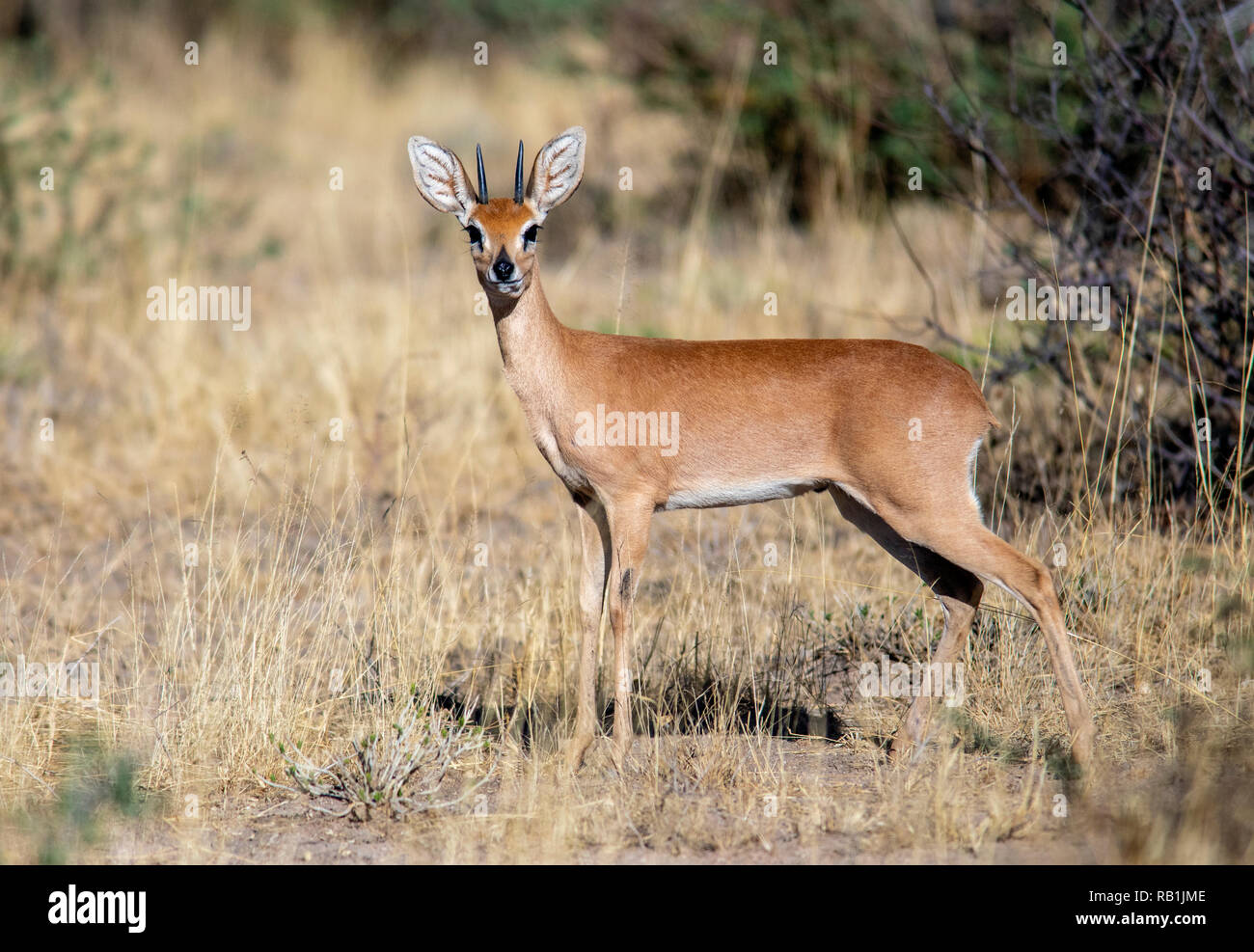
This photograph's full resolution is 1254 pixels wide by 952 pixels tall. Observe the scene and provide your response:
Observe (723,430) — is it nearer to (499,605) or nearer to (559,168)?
(559,168)

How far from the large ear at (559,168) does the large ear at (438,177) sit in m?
0.30

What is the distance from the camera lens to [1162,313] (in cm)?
770

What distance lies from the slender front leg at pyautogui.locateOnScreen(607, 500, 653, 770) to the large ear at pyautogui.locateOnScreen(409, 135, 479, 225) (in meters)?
1.41

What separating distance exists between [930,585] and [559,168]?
7.81 ft

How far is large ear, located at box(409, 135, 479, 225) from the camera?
5.95m

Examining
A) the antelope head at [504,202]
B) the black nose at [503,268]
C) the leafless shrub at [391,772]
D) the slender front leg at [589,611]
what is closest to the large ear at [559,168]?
the antelope head at [504,202]

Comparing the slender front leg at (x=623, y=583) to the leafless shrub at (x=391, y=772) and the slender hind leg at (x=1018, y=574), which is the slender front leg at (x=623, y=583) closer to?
the leafless shrub at (x=391, y=772)

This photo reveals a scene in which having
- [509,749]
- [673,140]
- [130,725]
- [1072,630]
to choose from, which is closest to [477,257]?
[509,749]

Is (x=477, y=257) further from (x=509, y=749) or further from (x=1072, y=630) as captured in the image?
(x=1072, y=630)

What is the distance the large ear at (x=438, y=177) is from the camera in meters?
5.95

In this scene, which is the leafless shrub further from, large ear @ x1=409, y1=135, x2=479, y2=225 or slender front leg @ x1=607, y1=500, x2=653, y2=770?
large ear @ x1=409, y1=135, x2=479, y2=225

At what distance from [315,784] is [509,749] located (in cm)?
87

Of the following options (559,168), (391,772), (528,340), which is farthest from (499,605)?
(559,168)

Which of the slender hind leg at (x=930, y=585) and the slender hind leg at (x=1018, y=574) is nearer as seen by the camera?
the slender hind leg at (x=1018, y=574)
